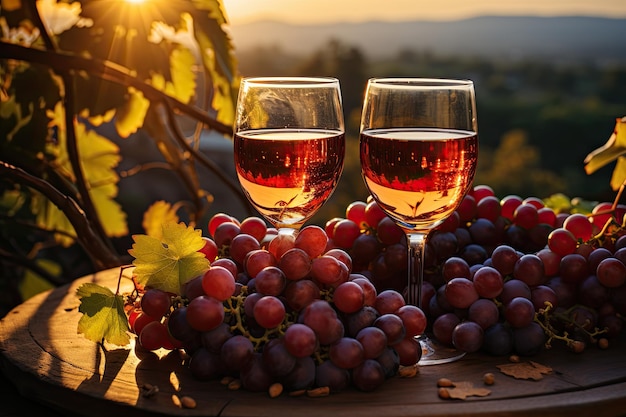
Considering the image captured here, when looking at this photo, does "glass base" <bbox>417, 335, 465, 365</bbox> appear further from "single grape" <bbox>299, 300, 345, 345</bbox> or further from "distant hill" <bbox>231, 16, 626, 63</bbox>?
"distant hill" <bbox>231, 16, 626, 63</bbox>

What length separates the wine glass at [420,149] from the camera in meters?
1.13

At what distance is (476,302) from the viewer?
117cm

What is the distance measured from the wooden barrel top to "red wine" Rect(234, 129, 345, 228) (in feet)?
0.99

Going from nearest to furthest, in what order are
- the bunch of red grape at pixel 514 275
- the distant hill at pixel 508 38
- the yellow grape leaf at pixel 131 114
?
the bunch of red grape at pixel 514 275 → the yellow grape leaf at pixel 131 114 → the distant hill at pixel 508 38

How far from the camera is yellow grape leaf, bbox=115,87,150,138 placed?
7.18 ft

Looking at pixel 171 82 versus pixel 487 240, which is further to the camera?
pixel 171 82

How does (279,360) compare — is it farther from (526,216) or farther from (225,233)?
(526,216)

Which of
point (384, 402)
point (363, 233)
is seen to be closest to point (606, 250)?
point (363, 233)

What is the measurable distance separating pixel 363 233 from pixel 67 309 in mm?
601

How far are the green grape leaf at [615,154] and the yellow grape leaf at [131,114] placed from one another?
1298 millimetres

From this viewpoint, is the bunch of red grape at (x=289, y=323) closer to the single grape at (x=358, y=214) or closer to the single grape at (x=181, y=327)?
the single grape at (x=181, y=327)

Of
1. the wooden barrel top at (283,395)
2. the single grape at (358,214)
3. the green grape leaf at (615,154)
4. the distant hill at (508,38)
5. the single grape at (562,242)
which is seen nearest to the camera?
the wooden barrel top at (283,395)

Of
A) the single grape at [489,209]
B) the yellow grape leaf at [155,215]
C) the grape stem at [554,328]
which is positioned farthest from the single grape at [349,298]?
the yellow grape leaf at [155,215]

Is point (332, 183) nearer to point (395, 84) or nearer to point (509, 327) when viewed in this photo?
point (395, 84)
